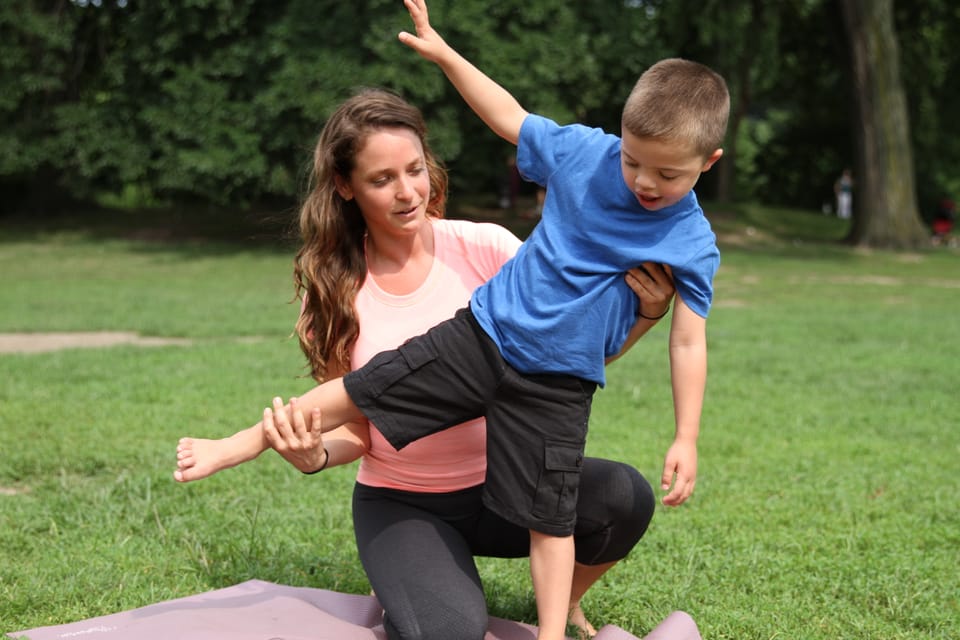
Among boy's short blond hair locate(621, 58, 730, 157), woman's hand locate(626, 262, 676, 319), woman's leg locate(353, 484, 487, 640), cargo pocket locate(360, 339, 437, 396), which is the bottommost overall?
woman's leg locate(353, 484, 487, 640)

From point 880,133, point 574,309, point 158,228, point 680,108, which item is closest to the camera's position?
point 680,108

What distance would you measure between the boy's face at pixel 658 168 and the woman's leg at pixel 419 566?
41.2 inches

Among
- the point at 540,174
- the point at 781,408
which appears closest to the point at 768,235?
the point at 781,408

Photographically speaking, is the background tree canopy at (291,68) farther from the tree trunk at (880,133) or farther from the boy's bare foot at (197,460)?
the boy's bare foot at (197,460)

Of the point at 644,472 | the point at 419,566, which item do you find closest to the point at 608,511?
the point at 419,566

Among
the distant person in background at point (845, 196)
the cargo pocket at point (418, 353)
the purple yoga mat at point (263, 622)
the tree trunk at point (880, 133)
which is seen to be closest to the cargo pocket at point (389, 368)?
the cargo pocket at point (418, 353)

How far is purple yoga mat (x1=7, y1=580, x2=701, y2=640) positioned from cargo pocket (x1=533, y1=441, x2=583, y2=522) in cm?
51

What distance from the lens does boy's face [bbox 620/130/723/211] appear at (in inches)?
102

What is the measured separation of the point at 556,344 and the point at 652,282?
289 mm

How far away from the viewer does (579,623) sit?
336 centimetres

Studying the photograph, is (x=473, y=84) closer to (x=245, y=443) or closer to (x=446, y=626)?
(x=245, y=443)

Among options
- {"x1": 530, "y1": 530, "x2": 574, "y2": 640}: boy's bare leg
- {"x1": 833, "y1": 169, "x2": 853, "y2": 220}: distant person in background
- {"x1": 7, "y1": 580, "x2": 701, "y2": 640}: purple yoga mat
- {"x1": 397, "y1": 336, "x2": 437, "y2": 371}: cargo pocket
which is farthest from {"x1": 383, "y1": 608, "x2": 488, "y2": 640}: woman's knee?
{"x1": 833, "y1": 169, "x2": 853, "y2": 220}: distant person in background

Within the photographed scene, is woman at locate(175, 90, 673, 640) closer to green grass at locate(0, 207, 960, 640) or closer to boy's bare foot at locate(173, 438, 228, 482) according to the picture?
boy's bare foot at locate(173, 438, 228, 482)

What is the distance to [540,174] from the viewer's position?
2.95 m
